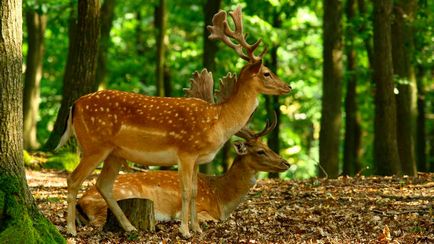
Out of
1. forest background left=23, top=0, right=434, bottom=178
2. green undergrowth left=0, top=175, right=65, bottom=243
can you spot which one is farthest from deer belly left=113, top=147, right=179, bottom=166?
forest background left=23, top=0, right=434, bottom=178

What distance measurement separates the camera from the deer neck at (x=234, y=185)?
1091 centimetres

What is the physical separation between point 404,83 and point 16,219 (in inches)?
443

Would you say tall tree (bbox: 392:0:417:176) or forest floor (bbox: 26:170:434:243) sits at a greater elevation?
tall tree (bbox: 392:0:417:176)

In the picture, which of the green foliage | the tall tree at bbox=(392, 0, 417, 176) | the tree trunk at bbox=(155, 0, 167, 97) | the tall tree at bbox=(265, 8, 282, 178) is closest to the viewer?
the green foliage

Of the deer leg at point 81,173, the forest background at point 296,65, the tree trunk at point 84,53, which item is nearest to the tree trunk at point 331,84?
the forest background at point 296,65

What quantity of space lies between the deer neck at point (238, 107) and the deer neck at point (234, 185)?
1.48 metres

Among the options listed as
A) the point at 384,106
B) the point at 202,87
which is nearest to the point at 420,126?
the point at 384,106

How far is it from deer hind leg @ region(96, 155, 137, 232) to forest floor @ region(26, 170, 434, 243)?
0.19 m

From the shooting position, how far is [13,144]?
7703 millimetres

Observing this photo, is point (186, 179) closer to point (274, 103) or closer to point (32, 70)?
point (32, 70)

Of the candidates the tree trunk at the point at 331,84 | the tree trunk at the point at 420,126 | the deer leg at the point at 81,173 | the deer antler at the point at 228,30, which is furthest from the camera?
the tree trunk at the point at 420,126

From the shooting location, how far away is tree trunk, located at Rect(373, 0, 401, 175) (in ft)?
48.4

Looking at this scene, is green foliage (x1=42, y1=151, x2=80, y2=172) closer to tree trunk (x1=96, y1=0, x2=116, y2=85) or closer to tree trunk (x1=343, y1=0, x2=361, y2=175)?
tree trunk (x1=96, y1=0, x2=116, y2=85)

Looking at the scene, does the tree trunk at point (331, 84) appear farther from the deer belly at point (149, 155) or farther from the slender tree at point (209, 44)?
the deer belly at point (149, 155)
